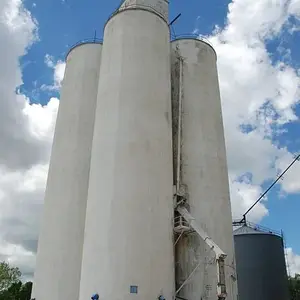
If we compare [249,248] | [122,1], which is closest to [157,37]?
[122,1]

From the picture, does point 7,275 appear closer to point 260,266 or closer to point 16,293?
point 16,293

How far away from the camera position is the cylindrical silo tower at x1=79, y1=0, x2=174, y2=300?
18078 mm

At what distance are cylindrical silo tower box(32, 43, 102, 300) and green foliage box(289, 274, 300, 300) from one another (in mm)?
45093

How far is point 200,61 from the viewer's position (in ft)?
90.6

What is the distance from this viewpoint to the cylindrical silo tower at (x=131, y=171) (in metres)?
18.1

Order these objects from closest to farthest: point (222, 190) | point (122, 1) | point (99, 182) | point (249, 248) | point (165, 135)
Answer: point (99, 182)
point (165, 135)
point (222, 190)
point (122, 1)
point (249, 248)

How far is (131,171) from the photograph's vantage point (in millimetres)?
19891

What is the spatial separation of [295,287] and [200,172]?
47.3 metres

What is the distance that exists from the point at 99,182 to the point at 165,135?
4.61 metres

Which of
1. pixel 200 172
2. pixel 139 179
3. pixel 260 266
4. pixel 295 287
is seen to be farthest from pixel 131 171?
pixel 295 287

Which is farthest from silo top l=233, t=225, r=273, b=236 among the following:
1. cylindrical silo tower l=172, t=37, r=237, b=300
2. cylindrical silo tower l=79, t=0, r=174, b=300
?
Result: cylindrical silo tower l=79, t=0, r=174, b=300

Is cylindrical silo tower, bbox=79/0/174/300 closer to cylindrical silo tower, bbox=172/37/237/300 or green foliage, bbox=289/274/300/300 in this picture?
cylindrical silo tower, bbox=172/37/237/300

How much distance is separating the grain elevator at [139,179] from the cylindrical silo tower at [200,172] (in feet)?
0.21

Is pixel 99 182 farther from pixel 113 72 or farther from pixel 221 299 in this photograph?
pixel 221 299
